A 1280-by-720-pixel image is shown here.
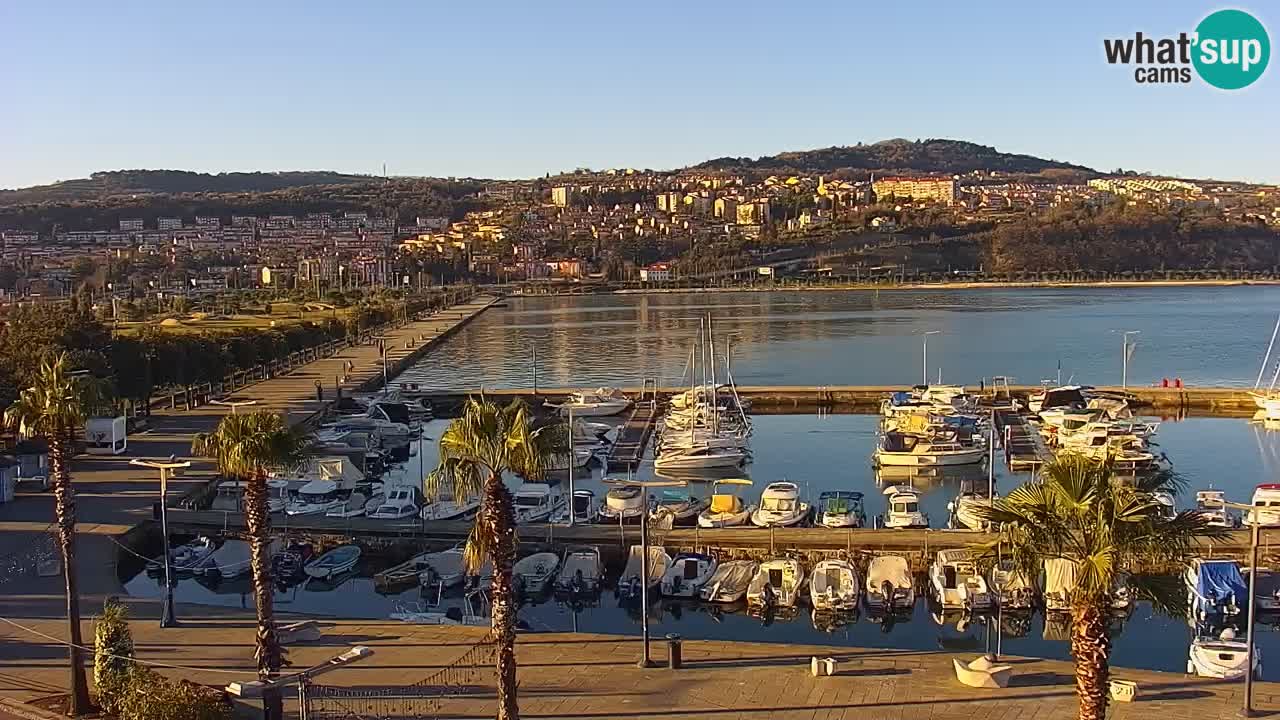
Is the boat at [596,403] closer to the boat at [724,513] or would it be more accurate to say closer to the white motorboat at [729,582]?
the boat at [724,513]

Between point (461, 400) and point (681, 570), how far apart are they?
71.7ft

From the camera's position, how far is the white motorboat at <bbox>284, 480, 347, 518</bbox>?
20.0 m

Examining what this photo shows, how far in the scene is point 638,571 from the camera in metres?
16.4

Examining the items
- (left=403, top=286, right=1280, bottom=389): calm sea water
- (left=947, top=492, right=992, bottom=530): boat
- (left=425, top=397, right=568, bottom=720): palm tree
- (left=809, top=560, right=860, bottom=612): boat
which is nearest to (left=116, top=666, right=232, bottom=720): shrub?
(left=425, top=397, right=568, bottom=720): palm tree

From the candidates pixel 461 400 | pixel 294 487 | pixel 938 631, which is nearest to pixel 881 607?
pixel 938 631

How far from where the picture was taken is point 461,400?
37156mm

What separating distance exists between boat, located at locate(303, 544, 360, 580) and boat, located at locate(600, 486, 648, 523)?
12.8 feet

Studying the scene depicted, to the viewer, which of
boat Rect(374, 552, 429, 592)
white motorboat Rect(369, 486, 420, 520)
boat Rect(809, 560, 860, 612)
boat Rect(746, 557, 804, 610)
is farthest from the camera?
white motorboat Rect(369, 486, 420, 520)

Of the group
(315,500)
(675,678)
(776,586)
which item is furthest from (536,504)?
(675,678)

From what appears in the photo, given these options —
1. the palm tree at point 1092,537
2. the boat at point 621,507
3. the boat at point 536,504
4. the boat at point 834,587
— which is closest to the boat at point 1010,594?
the boat at point 834,587

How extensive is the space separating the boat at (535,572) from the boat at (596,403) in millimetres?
16545

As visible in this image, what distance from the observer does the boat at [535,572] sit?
16.2 metres

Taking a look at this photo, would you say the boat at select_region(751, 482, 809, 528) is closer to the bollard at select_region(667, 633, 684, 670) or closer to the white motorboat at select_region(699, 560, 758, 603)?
the white motorboat at select_region(699, 560, 758, 603)

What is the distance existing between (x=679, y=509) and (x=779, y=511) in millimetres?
1719
